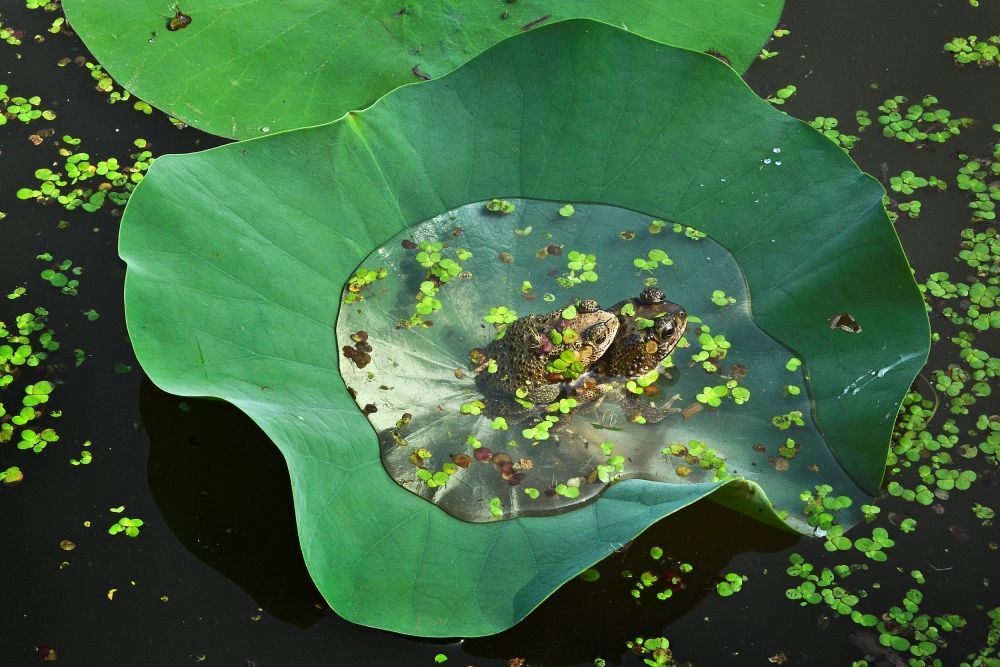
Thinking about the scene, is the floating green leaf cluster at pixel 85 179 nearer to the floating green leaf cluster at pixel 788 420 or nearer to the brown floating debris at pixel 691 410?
the brown floating debris at pixel 691 410

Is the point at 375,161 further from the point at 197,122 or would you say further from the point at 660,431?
the point at 660,431

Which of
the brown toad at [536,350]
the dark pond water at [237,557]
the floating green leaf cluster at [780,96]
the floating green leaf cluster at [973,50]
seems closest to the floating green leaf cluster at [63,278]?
the dark pond water at [237,557]

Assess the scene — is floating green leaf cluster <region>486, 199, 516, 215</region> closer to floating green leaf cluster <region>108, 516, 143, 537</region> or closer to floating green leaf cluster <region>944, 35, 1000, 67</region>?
floating green leaf cluster <region>108, 516, 143, 537</region>

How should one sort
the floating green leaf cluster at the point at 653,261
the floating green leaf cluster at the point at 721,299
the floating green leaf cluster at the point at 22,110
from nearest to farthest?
the floating green leaf cluster at the point at 721,299, the floating green leaf cluster at the point at 653,261, the floating green leaf cluster at the point at 22,110

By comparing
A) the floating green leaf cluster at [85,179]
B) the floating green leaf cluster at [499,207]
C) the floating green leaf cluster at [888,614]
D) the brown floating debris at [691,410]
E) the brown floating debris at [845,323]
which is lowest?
the floating green leaf cluster at [888,614]

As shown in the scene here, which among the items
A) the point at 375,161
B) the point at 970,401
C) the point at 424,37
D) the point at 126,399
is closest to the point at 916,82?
the point at 970,401

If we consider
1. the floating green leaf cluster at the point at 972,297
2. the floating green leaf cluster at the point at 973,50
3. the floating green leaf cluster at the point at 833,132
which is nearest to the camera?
the floating green leaf cluster at the point at 972,297
